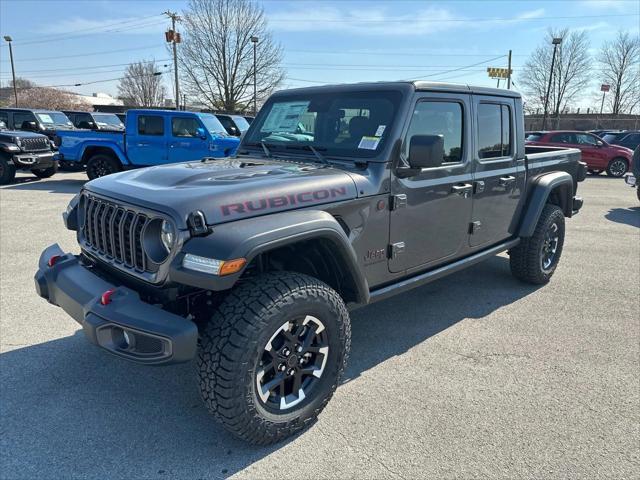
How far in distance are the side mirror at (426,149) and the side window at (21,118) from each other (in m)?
15.9

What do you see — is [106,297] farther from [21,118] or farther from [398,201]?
[21,118]

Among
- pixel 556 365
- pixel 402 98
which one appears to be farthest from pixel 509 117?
pixel 556 365

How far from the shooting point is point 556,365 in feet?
11.4

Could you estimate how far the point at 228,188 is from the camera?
2545 mm

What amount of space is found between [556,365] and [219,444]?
244 centimetres

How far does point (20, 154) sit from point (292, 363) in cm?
1227

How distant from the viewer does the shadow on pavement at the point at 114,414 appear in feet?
7.95

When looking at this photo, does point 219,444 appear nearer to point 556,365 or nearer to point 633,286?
point 556,365

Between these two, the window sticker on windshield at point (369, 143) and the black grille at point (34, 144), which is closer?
the window sticker on windshield at point (369, 143)

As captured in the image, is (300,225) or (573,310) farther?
(573,310)

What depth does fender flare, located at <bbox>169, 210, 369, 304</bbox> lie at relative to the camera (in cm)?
225

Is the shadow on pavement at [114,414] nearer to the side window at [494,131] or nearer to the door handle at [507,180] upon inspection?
the door handle at [507,180]

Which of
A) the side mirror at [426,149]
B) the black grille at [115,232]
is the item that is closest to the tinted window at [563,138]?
the side mirror at [426,149]

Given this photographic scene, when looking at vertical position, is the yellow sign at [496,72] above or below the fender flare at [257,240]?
above
